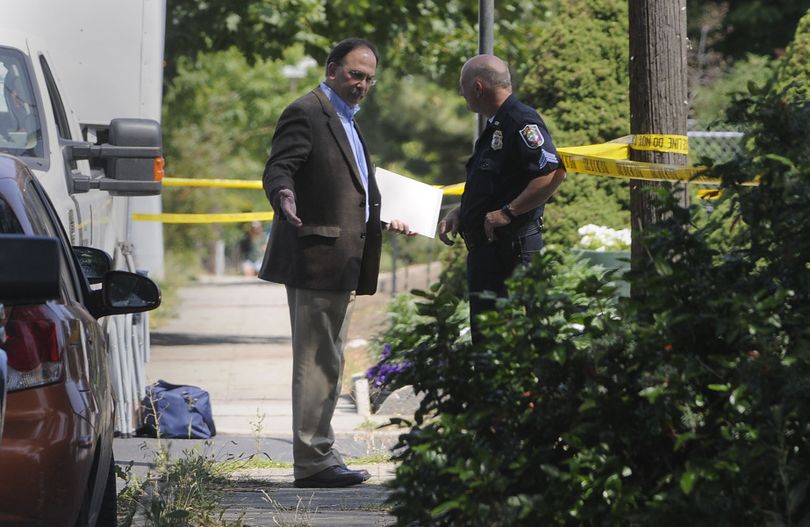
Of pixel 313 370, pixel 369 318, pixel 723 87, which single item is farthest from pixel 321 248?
pixel 723 87

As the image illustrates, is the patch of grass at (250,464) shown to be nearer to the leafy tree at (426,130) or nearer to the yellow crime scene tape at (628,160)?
the yellow crime scene tape at (628,160)

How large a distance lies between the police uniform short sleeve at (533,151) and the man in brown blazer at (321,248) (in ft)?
2.62

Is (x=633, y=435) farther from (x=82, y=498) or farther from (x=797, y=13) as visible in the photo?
(x=797, y=13)

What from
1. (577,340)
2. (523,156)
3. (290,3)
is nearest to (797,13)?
(290,3)

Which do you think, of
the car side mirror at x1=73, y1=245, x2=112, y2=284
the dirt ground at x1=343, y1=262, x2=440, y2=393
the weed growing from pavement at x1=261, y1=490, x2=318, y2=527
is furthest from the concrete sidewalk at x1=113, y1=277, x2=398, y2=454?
the car side mirror at x1=73, y1=245, x2=112, y2=284

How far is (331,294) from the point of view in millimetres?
6461

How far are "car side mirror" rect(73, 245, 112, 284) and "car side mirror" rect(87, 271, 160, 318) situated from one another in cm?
46

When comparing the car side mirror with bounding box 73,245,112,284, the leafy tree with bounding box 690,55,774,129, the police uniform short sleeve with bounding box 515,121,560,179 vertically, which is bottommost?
the car side mirror with bounding box 73,245,112,284

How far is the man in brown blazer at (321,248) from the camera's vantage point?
642 cm

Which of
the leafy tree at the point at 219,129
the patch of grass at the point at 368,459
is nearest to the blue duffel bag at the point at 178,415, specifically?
the patch of grass at the point at 368,459

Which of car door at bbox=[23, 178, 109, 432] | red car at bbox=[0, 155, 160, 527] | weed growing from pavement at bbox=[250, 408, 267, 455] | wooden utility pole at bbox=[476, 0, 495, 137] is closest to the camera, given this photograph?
red car at bbox=[0, 155, 160, 527]

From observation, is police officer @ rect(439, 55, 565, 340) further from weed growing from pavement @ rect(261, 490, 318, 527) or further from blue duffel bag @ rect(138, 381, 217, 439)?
blue duffel bag @ rect(138, 381, 217, 439)

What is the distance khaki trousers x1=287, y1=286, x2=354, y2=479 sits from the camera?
21.2 ft

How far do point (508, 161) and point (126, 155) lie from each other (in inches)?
73.8
